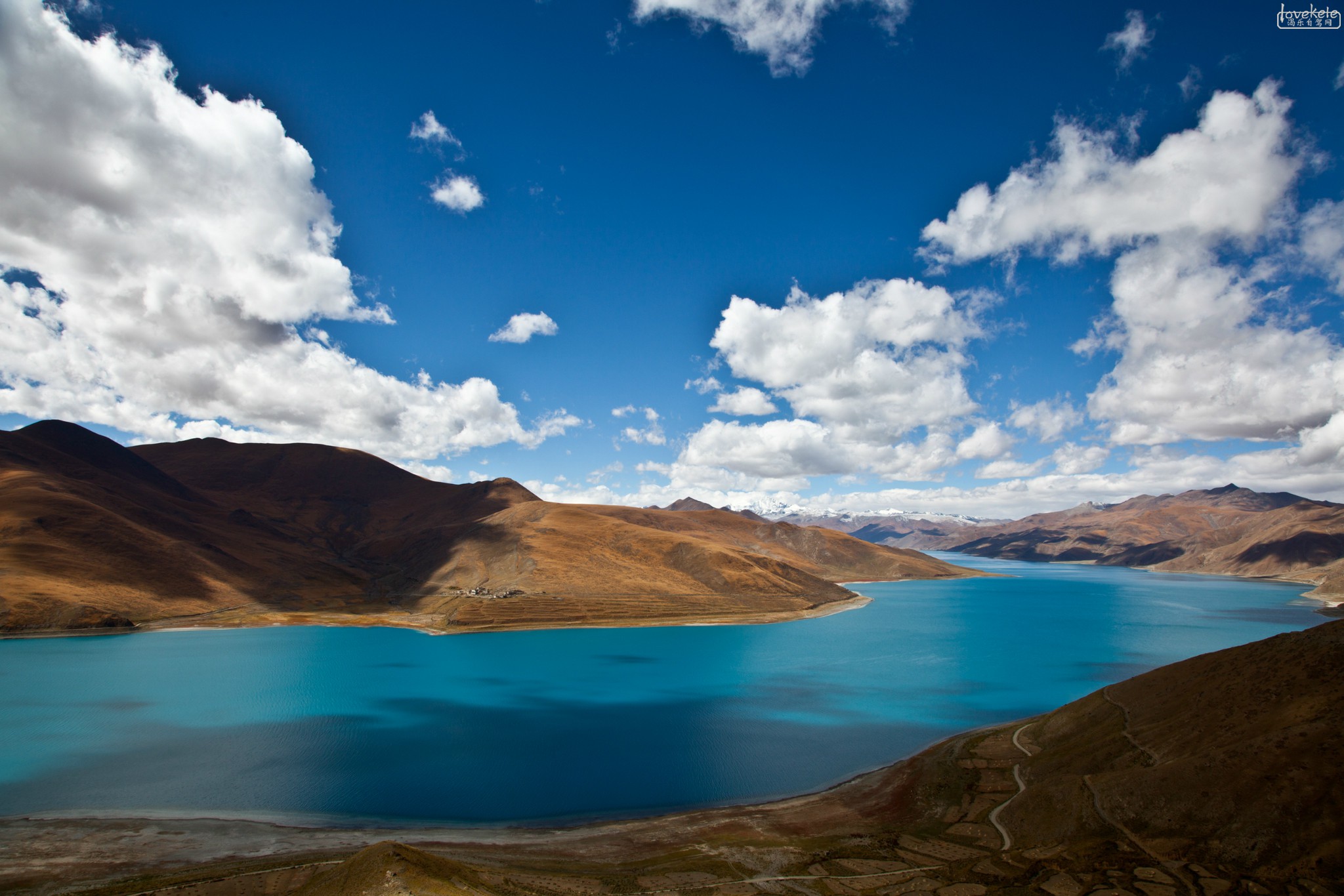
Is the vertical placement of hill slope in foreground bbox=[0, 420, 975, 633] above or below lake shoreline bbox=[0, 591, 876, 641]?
above

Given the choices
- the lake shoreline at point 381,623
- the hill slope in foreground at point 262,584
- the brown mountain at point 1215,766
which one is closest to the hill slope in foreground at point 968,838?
the brown mountain at point 1215,766

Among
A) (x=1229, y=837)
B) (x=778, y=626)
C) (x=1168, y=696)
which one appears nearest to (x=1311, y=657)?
(x=1168, y=696)

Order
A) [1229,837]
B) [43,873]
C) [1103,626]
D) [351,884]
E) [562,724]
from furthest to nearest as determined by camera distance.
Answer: [1103,626] → [562,724] → [43,873] → [1229,837] → [351,884]

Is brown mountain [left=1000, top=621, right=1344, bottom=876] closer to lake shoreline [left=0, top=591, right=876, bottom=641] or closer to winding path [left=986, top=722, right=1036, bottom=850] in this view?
winding path [left=986, top=722, right=1036, bottom=850]

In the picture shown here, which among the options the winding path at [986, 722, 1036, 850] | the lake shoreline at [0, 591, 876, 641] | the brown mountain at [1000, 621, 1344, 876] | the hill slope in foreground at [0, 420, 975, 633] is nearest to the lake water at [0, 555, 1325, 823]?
the lake shoreline at [0, 591, 876, 641]

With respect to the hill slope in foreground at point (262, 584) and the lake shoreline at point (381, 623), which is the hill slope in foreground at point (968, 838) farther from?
the hill slope in foreground at point (262, 584)

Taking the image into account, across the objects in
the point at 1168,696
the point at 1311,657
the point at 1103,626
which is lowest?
the point at 1103,626

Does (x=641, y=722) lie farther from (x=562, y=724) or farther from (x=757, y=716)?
(x=757, y=716)
